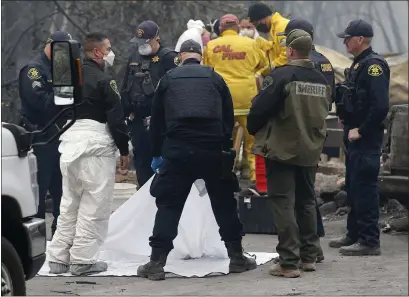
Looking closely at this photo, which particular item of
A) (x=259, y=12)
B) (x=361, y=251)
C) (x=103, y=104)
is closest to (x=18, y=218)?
(x=103, y=104)

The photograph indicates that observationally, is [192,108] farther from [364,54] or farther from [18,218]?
[18,218]

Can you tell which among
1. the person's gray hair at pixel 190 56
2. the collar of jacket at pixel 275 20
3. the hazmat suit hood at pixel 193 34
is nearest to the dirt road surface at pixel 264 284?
the person's gray hair at pixel 190 56

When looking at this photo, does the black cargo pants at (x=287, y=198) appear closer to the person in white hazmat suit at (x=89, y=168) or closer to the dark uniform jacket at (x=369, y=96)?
the dark uniform jacket at (x=369, y=96)

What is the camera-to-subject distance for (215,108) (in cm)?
902

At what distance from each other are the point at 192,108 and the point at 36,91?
2.21m

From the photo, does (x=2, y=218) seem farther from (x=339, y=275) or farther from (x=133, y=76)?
(x=133, y=76)

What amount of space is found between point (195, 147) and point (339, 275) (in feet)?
5.19

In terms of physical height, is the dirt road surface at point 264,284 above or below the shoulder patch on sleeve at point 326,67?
below

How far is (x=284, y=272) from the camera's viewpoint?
29.9 feet

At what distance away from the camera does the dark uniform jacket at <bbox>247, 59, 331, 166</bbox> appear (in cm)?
890

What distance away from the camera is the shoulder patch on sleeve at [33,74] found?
10606 millimetres

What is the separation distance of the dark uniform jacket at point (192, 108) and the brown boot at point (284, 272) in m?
1.05

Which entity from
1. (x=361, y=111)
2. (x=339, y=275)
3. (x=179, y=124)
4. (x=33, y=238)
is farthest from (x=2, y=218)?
(x=361, y=111)

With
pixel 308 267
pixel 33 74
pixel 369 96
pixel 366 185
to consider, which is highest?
pixel 33 74
